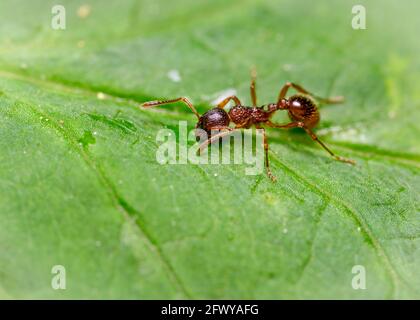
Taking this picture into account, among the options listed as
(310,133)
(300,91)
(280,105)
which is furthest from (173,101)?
(300,91)

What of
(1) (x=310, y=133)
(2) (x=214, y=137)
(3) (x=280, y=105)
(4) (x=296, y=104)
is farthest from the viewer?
(3) (x=280, y=105)

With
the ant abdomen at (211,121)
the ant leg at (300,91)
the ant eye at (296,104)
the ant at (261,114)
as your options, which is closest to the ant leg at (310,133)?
the ant at (261,114)

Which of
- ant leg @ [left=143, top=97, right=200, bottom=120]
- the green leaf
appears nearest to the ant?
ant leg @ [left=143, top=97, right=200, bottom=120]

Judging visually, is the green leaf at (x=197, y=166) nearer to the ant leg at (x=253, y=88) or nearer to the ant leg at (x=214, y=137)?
the ant leg at (x=253, y=88)

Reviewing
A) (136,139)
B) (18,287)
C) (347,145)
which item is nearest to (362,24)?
(347,145)

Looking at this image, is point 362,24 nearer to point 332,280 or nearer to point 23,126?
point 332,280

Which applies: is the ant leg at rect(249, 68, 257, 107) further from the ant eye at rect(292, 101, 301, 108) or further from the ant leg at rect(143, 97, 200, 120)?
the ant leg at rect(143, 97, 200, 120)

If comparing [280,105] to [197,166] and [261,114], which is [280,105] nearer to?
[261,114]
